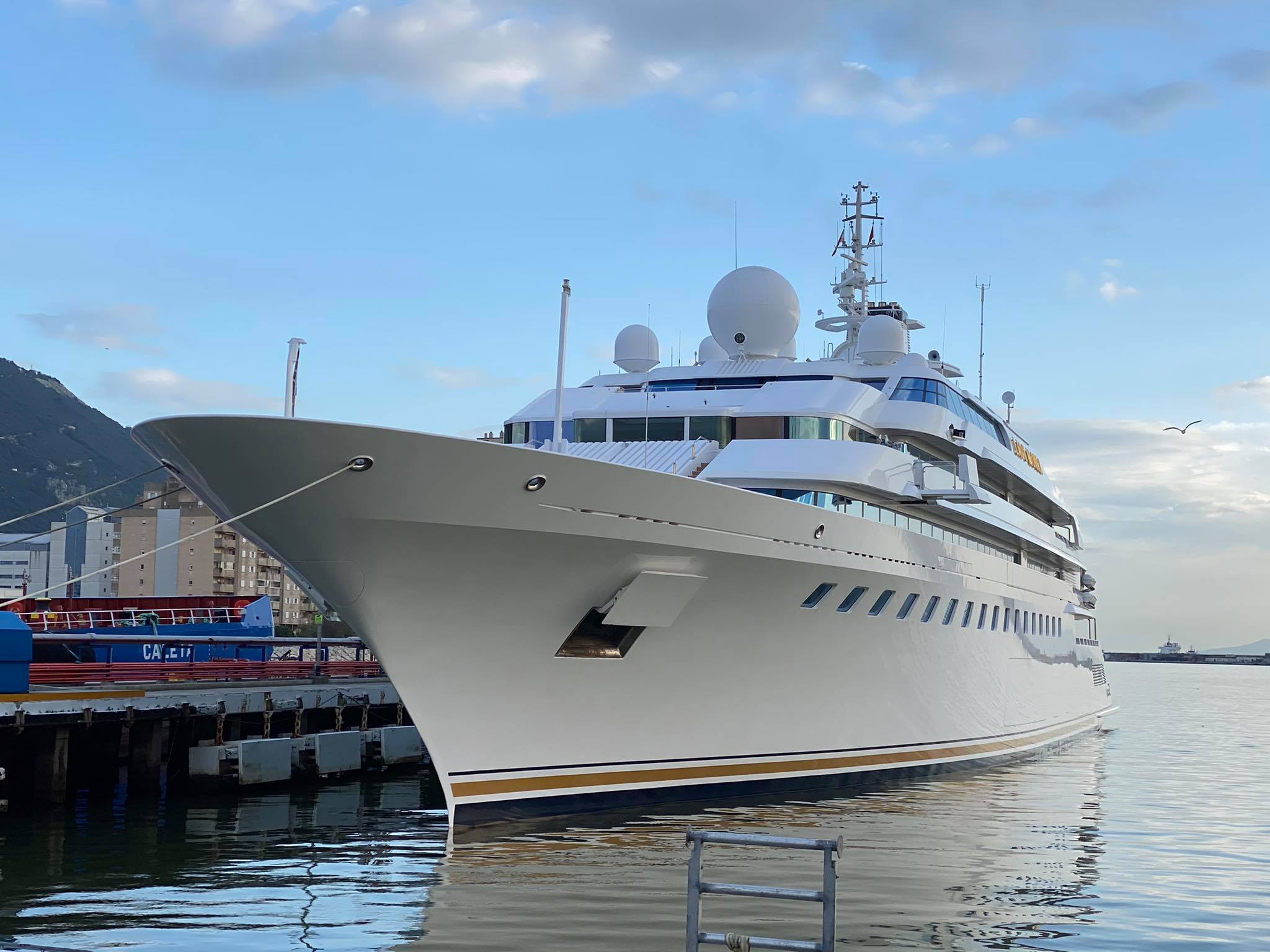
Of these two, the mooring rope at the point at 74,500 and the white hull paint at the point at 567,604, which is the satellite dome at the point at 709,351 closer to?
the white hull paint at the point at 567,604

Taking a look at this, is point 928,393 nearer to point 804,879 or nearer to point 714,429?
point 714,429

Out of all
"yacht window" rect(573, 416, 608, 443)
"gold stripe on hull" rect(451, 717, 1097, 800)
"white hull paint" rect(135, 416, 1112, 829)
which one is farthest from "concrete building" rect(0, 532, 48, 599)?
"white hull paint" rect(135, 416, 1112, 829)

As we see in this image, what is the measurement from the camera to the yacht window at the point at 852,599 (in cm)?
1630

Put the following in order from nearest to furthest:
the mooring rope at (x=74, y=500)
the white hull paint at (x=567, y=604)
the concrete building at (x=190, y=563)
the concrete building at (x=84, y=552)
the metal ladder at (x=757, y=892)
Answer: the metal ladder at (x=757, y=892), the mooring rope at (x=74, y=500), the white hull paint at (x=567, y=604), the concrete building at (x=190, y=563), the concrete building at (x=84, y=552)

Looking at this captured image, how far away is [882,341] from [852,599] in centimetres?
948

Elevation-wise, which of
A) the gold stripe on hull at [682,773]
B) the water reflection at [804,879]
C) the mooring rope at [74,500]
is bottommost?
the water reflection at [804,879]

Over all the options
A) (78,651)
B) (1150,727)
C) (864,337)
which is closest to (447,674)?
(864,337)

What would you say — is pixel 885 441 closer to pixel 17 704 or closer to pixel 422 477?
pixel 422 477

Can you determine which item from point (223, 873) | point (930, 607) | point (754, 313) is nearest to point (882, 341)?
point (754, 313)

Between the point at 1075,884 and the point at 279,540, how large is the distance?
9078mm

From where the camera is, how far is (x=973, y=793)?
754 inches

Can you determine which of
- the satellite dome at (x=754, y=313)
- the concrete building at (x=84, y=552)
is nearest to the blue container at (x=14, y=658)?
the satellite dome at (x=754, y=313)

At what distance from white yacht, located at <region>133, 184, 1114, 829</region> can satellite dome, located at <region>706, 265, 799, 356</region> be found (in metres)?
0.15

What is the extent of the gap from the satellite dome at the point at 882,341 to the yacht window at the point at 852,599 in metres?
8.97
